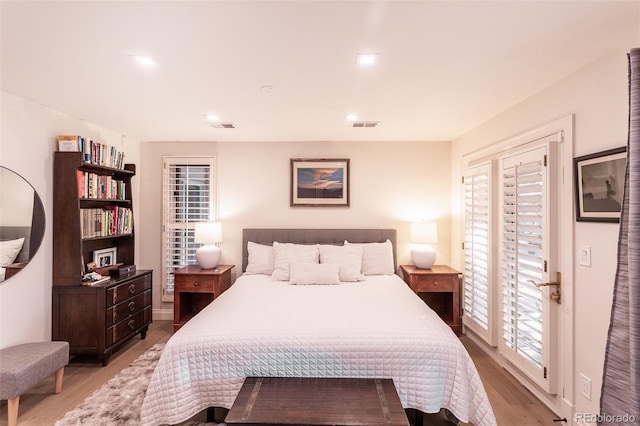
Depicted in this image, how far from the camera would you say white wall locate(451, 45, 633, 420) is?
1.93m

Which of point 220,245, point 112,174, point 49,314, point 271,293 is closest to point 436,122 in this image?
point 271,293

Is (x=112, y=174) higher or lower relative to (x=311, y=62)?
lower

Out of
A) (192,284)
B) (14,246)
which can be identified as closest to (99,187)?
(14,246)

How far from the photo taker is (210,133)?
4020 mm

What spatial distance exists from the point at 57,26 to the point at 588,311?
3.69 metres

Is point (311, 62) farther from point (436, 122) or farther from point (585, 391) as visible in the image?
point (585, 391)

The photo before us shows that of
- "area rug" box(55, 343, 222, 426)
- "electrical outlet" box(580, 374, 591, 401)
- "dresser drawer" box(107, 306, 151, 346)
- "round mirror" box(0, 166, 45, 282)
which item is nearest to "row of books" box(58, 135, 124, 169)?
"round mirror" box(0, 166, 45, 282)

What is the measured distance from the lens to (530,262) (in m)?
2.61

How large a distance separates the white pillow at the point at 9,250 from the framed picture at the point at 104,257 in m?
0.82

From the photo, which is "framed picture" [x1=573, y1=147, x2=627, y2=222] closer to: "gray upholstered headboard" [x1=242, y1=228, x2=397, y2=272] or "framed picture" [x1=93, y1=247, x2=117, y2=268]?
"gray upholstered headboard" [x1=242, y1=228, x2=397, y2=272]

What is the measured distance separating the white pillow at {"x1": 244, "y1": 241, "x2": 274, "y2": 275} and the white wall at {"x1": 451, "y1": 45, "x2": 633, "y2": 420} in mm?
3048

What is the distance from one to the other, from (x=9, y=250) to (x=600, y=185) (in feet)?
15.0

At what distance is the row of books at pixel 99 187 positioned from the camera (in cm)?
322

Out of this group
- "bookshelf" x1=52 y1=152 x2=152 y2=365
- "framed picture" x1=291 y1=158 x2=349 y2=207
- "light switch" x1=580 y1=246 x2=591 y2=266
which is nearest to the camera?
"light switch" x1=580 y1=246 x2=591 y2=266
